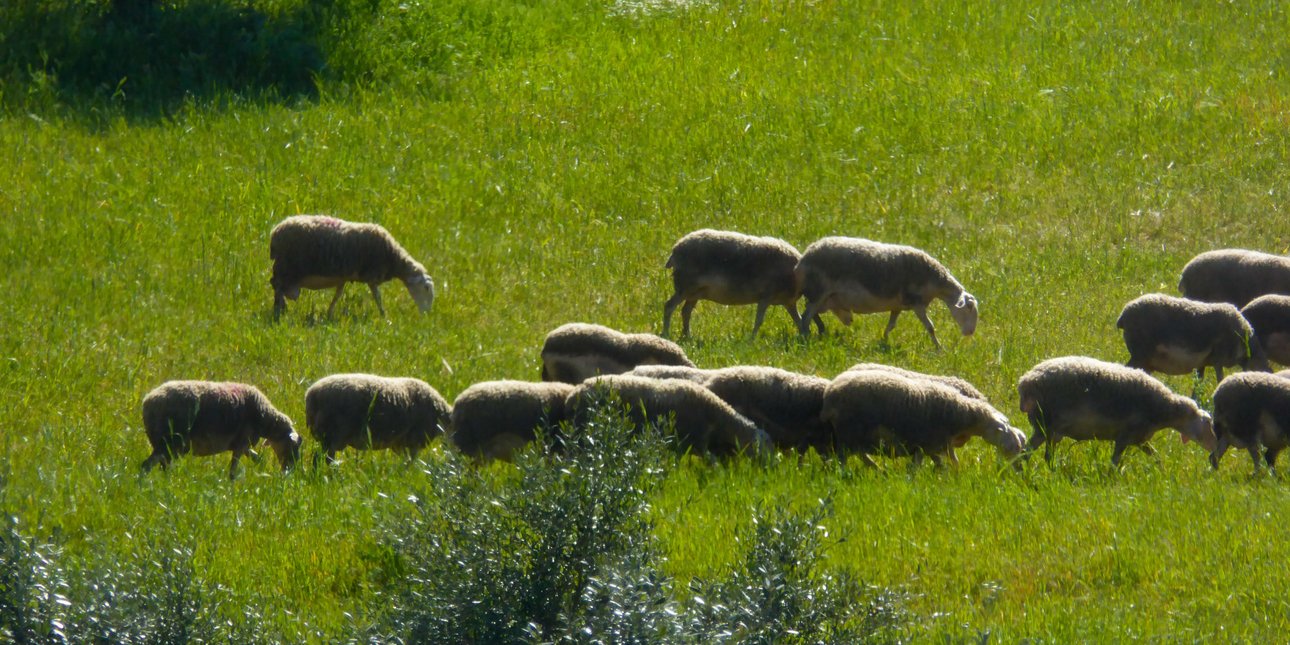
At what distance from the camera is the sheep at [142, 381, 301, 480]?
11.0m

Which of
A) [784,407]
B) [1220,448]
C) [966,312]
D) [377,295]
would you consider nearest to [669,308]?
[966,312]

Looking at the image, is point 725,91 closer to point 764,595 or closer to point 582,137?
point 582,137

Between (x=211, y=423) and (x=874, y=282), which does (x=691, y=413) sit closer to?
(x=211, y=423)

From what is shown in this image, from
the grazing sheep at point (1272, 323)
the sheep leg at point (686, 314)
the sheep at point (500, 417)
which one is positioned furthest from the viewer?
the sheep leg at point (686, 314)

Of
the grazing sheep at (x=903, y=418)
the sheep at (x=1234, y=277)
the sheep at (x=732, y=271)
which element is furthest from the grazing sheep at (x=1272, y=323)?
the sheep at (x=732, y=271)

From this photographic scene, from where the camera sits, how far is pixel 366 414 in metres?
11.2

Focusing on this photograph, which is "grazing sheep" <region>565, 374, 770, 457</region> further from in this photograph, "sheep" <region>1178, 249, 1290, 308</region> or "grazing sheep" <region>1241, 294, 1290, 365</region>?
"sheep" <region>1178, 249, 1290, 308</region>

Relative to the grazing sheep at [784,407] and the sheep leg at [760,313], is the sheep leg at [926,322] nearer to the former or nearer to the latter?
the sheep leg at [760,313]

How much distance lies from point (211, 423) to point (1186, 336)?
7490 millimetres

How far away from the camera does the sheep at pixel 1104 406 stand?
1107cm

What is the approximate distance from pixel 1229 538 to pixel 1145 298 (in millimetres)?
4617

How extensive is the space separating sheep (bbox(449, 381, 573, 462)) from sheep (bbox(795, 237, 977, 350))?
487 cm

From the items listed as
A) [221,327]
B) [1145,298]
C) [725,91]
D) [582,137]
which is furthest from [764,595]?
[725,91]

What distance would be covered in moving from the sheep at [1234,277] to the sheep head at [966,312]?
1.96m
